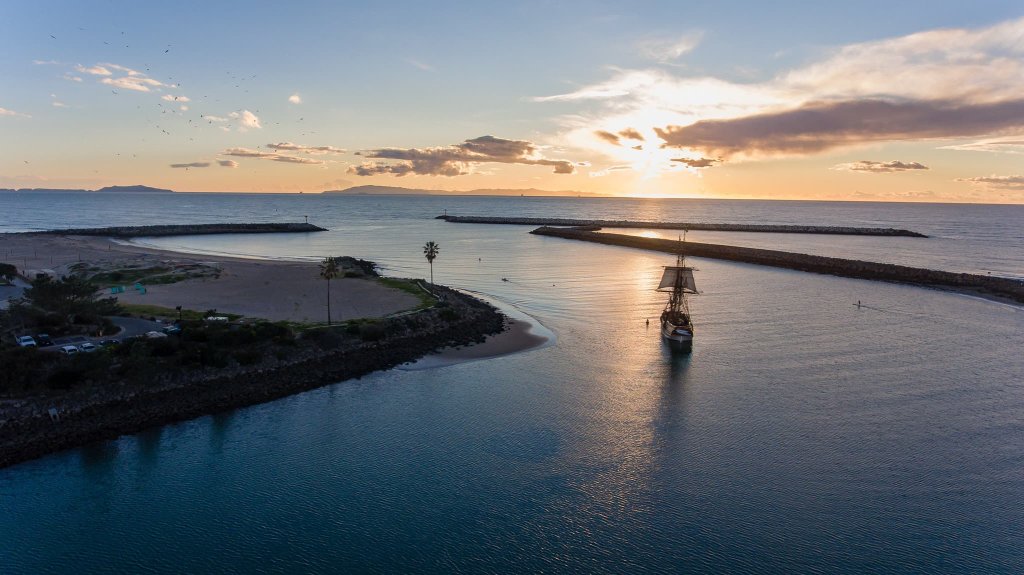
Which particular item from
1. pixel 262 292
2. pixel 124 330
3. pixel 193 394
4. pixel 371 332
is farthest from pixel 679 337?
pixel 262 292

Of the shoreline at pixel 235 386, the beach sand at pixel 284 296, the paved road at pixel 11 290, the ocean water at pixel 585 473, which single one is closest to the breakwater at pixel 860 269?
the ocean water at pixel 585 473

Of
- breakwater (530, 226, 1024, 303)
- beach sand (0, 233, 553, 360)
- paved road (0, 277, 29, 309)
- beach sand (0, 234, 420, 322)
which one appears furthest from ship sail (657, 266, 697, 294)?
paved road (0, 277, 29, 309)

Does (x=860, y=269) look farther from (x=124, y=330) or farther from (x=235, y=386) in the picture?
(x=124, y=330)

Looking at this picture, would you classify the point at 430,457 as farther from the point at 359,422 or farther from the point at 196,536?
the point at 196,536

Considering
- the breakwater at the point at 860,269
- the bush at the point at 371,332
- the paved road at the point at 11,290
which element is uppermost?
the breakwater at the point at 860,269

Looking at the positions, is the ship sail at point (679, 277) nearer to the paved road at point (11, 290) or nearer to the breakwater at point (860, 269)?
the breakwater at point (860, 269)

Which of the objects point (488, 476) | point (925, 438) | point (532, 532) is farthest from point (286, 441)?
point (925, 438)
